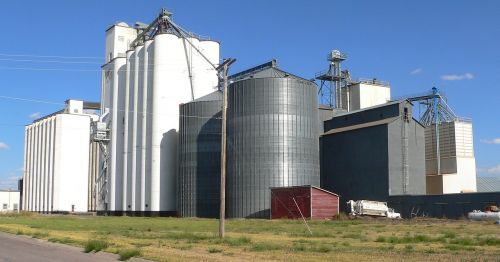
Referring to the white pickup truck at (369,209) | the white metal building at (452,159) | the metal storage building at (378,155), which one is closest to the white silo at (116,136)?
the metal storage building at (378,155)

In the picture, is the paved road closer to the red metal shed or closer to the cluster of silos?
the red metal shed

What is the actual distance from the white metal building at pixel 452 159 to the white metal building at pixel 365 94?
16.5 metres

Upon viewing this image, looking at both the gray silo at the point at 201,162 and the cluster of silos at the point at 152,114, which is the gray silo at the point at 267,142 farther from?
the cluster of silos at the point at 152,114

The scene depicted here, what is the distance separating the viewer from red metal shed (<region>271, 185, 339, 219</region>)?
6981 centimetres

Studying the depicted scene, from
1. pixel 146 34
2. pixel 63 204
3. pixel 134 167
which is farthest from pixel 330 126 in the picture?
pixel 63 204

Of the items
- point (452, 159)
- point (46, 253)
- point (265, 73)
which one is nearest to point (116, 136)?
point (265, 73)

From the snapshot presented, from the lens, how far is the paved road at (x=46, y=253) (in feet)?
71.3

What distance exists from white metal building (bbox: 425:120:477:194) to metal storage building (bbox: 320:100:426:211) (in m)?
9.13

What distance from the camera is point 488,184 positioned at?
98.8 metres

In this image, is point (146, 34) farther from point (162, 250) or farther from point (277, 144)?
point (162, 250)

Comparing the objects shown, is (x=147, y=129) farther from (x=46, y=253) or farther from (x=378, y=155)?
(x=46, y=253)

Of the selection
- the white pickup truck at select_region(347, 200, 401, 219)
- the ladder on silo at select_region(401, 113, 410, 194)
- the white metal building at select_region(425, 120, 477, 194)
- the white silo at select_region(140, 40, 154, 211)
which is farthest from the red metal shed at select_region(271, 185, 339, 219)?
the white silo at select_region(140, 40, 154, 211)

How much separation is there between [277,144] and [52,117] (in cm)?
6124

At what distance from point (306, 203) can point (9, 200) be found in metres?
106
